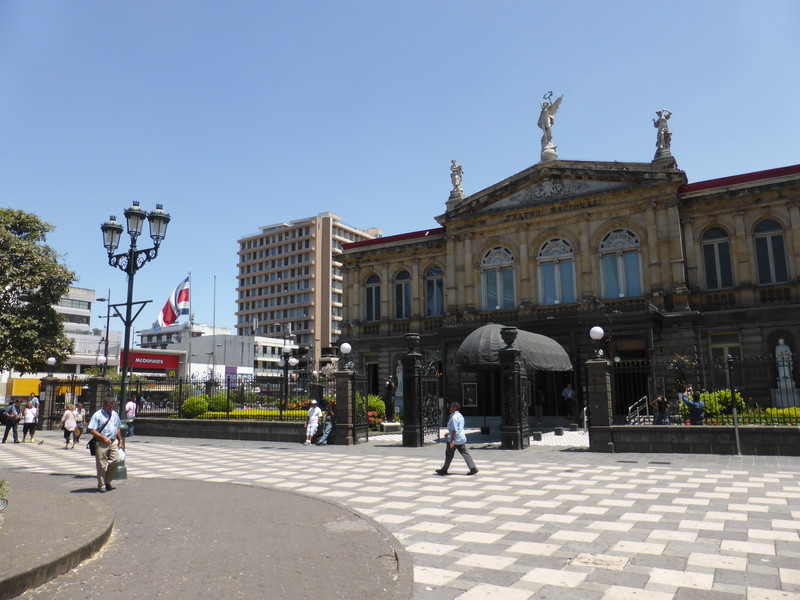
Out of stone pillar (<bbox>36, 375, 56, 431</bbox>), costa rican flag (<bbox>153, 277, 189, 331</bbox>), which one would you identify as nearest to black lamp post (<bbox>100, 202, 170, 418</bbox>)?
stone pillar (<bbox>36, 375, 56, 431</bbox>)

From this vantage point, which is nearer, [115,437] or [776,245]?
[115,437]

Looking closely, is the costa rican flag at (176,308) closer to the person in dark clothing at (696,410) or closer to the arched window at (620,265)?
the arched window at (620,265)

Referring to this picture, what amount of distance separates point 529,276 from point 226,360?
5487cm

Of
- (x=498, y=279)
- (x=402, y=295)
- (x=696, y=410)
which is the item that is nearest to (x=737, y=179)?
(x=498, y=279)

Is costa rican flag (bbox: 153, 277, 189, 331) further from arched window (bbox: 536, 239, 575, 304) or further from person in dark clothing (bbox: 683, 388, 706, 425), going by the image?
person in dark clothing (bbox: 683, 388, 706, 425)

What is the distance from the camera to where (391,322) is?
36.5 metres

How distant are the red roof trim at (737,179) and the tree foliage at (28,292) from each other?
3243cm

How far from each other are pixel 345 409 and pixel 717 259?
63.1ft

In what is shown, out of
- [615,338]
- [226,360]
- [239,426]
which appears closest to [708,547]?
[239,426]

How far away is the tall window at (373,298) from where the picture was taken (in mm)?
37562

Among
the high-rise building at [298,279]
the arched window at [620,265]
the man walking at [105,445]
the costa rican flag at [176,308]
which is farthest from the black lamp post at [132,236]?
the high-rise building at [298,279]

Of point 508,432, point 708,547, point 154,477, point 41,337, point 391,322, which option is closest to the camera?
point 708,547

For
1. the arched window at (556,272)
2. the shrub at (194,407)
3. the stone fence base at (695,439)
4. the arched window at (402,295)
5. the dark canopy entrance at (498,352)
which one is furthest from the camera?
the arched window at (402,295)

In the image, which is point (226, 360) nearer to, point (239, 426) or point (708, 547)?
point (239, 426)
